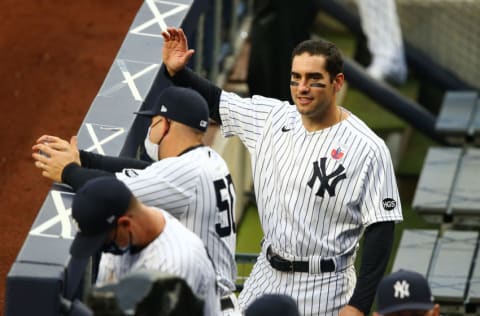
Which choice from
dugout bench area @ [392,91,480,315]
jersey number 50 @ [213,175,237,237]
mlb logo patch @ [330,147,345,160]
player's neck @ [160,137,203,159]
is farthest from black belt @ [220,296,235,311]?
dugout bench area @ [392,91,480,315]

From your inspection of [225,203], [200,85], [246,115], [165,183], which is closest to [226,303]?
[225,203]

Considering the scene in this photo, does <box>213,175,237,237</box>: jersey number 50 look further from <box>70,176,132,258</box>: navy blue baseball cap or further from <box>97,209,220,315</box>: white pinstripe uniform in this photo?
<box>70,176,132,258</box>: navy blue baseball cap

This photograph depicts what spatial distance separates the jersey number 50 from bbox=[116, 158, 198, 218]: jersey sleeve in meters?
0.11

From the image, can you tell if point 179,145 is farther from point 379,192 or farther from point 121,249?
point 379,192

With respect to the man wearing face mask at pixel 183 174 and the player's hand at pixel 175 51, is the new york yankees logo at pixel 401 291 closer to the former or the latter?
the man wearing face mask at pixel 183 174

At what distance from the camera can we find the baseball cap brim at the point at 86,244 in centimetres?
459

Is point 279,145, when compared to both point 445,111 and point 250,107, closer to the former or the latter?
point 250,107

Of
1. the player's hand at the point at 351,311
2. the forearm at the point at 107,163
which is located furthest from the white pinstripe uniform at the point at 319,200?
the forearm at the point at 107,163

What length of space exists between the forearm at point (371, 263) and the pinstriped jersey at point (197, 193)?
0.57m

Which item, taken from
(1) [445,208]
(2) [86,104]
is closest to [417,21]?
(1) [445,208]

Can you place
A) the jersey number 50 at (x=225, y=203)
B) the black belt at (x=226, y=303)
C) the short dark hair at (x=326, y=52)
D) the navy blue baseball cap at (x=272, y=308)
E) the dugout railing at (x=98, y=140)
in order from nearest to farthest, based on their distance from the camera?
the navy blue baseball cap at (x=272, y=308) → the dugout railing at (x=98, y=140) → the jersey number 50 at (x=225, y=203) → the black belt at (x=226, y=303) → the short dark hair at (x=326, y=52)

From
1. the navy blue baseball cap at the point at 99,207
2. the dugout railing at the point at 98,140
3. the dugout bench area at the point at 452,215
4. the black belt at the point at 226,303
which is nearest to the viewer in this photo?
the navy blue baseball cap at the point at 99,207

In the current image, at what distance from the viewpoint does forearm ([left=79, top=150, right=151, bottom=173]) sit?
5473 millimetres

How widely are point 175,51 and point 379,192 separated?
105cm
